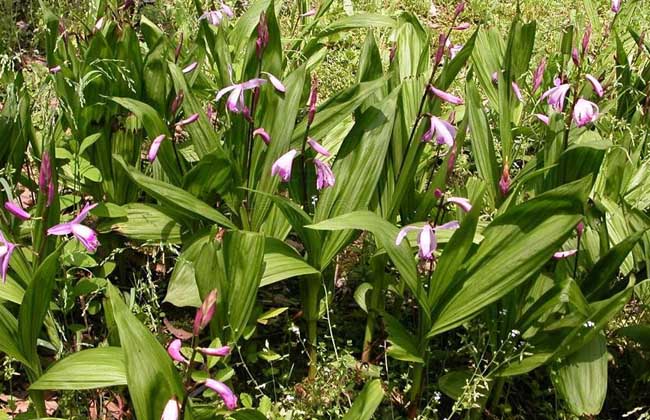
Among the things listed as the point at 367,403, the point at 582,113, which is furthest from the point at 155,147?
the point at 582,113

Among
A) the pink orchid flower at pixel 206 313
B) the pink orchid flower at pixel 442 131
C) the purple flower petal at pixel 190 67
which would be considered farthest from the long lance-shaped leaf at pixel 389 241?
the purple flower petal at pixel 190 67

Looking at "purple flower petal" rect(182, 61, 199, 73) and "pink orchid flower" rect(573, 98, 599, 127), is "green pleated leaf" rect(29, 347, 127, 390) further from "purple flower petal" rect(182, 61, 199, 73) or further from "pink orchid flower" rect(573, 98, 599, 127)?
"pink orchid flower" rect(573, 98, 599, 127)

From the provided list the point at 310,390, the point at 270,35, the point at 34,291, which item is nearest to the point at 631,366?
the point at 310,390

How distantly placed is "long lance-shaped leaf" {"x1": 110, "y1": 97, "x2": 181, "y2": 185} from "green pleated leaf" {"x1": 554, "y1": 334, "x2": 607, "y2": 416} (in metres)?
1.35

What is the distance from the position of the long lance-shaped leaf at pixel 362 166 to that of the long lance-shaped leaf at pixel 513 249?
17.1 inches

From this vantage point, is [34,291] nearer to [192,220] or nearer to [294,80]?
[192,220]

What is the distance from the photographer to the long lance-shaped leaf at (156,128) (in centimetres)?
253

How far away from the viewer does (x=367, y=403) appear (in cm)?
196

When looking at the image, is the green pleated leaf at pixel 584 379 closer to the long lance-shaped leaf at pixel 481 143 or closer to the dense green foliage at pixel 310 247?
the dense green foliage at pixel 310 247

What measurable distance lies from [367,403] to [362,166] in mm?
797

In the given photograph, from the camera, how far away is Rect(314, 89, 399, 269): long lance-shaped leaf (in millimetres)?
2453

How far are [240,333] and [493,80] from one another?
71.0 inches

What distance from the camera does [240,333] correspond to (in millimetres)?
2180

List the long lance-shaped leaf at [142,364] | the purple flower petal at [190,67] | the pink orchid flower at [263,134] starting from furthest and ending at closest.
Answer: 1. the purple flower petal at [190,67]
2. the pink orchid flower at [263,134]
3. the long lance-shaped leaf at [142,364]
